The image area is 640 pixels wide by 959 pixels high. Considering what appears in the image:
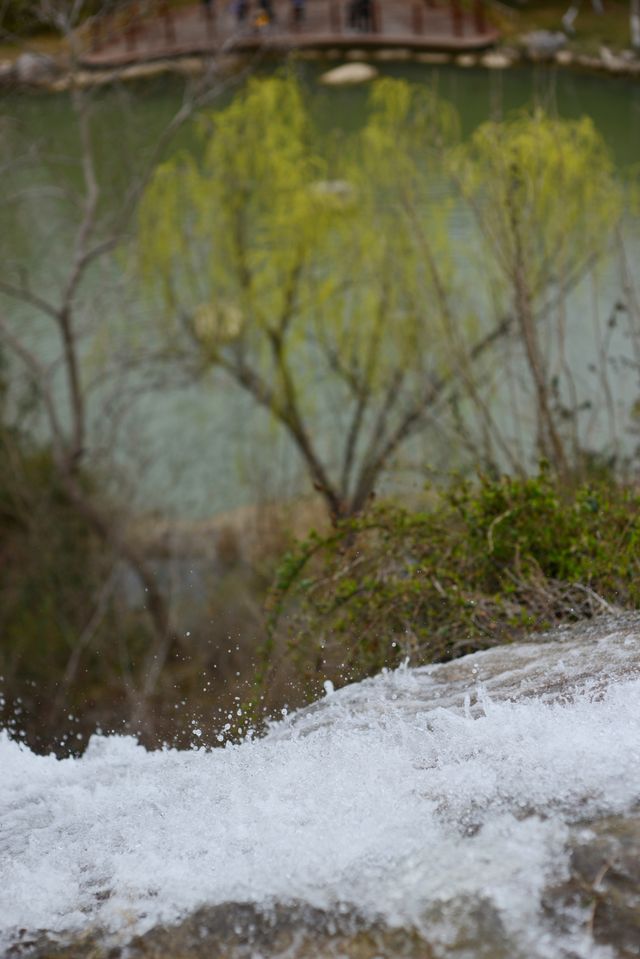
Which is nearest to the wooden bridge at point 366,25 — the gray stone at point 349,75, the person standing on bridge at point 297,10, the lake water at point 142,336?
the person standing on bridge at point 297,10

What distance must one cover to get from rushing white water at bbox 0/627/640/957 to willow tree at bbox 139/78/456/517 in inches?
272

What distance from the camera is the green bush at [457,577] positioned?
3.18m

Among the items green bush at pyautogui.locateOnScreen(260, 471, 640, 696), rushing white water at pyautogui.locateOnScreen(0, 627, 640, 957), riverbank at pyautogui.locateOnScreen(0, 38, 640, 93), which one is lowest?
rushing white water at pyautogui.locateOnScreen(0, 627, 640, 957)

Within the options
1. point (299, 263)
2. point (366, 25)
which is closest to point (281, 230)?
point (299, 263)

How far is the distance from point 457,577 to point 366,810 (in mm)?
1466

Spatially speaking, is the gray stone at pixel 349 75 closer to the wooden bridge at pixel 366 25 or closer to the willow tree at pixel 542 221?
the wooden bridge at pixel 366 25

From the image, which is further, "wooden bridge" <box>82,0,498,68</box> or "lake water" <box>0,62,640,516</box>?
"wooden bridge" <box>82,0,498,68</box>

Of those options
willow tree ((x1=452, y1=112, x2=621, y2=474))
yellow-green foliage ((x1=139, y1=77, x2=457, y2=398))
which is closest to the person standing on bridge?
yellow-green foliage ((x1=139, y1=77, x2=457, y2=398))

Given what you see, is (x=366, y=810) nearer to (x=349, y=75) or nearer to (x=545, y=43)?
(x=545, y=43)

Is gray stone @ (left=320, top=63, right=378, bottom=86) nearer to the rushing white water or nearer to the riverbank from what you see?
the riverbank

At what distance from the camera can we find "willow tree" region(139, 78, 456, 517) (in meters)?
9.53

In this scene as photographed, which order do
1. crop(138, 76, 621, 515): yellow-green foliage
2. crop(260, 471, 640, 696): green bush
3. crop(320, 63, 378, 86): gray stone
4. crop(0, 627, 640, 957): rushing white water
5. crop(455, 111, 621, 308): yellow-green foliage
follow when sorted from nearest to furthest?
crop(0, 627, 640, 957): rushing white water, crop(260, 471, 640, 696): green bush, crop(455, 111, 621, 308): yellow-green foliage, crop(138, 76, 621, 515): yellow-green foliage, crop(320, 63, 378, 86): gray stone

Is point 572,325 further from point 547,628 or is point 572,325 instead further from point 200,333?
point 547,628

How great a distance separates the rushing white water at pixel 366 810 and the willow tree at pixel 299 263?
6921mm
